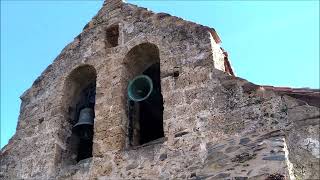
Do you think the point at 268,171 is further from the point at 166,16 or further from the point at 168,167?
the point at 166,16

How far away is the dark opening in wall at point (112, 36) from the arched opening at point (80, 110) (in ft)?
1.70

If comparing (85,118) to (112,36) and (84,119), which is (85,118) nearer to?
(84,119)

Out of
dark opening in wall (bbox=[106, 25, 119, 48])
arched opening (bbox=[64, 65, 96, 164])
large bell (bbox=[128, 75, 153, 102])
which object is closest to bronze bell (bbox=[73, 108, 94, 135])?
arched opening (bbox=[64, 65, 96, 164])

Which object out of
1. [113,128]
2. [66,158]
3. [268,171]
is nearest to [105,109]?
[113,128]

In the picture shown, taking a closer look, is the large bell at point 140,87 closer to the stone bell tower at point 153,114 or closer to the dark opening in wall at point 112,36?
the stone bell tower at point 153,114

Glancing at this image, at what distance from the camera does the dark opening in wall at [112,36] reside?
26.5ft

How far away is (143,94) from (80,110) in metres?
1.21

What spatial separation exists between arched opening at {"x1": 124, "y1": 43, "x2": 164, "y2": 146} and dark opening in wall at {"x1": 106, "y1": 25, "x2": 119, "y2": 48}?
63 centimetres

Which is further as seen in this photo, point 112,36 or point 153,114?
point 112,36

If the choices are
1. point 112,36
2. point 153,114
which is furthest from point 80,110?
point 112,36

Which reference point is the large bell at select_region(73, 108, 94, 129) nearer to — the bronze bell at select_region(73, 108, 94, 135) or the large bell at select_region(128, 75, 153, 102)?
the bronze bell at select_region(73, 108, 94, 135)

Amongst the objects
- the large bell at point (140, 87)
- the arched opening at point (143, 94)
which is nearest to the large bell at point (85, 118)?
the arched opening at point (143, 94)

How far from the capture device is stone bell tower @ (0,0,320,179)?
538 cm

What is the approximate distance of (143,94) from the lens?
7242mm
